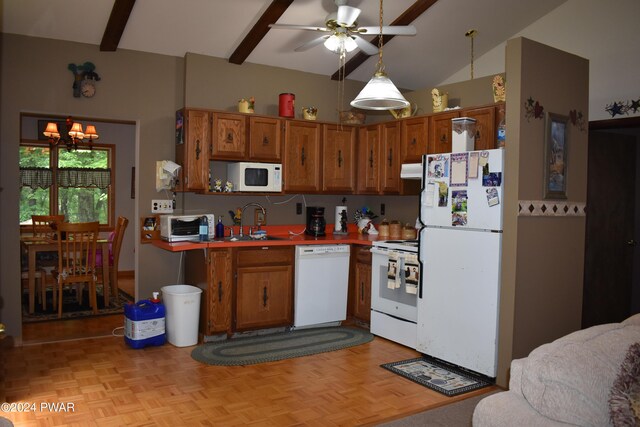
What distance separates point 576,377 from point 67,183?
7.98 metres

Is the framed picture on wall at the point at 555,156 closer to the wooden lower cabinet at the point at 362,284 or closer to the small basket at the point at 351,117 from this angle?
the wooden lower cabinet at the point at 362,284

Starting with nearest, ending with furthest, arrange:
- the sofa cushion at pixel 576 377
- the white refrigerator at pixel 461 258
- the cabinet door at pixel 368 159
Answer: the sofa cushion at pixel 576 377, the white refrigerator at pixel 461 258, the cabinet door at pixel 368 159

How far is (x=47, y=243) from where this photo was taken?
18.0ft

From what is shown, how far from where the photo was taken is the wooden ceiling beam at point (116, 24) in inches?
159

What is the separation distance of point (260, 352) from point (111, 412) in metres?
1.39

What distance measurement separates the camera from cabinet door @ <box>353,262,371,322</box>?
4973mm

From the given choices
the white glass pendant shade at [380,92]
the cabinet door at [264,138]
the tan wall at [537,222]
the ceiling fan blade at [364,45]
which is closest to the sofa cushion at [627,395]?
the tan wall at [537,222]

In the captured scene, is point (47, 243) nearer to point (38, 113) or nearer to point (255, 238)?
point (38, 113)

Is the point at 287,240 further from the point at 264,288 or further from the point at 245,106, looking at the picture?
the point at 245,106

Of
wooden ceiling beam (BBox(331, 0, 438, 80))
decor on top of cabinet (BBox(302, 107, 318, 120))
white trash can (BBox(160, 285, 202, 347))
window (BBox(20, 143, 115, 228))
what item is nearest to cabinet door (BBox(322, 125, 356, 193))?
decor on top of cabinet (BBox(302, 107, 318, 120))

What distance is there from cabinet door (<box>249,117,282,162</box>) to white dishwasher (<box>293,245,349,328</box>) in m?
0.97

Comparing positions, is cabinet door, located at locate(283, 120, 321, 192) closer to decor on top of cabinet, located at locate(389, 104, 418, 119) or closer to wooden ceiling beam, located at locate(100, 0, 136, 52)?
decor on top of cabinet, located at locate(389, 104, 418, 119)

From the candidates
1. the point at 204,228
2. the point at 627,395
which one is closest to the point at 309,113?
the point at 204,228

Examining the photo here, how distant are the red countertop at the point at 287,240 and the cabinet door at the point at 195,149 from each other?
0.59m
